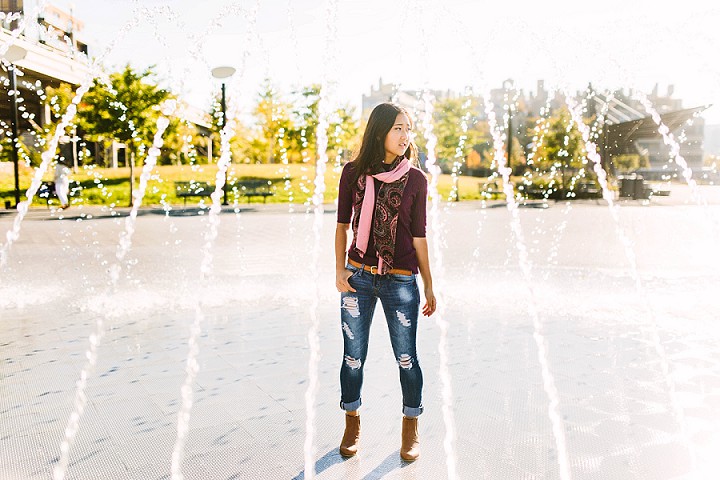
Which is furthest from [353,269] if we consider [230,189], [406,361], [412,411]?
[230,189]

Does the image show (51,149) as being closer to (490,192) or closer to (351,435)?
(351,435)

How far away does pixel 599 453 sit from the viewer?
Result: 3725mm

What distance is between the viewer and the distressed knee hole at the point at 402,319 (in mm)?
3555

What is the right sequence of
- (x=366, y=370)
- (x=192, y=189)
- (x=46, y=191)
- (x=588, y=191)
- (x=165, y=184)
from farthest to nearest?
(x=588, y=191)
(x=165, y=184)
(x=192, y=189)
(x=46, y=191)
(x=366, y=370)

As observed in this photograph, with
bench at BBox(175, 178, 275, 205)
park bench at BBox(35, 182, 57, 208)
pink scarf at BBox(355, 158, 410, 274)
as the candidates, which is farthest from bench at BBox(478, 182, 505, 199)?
pink scarf at BBox(355, 158, 410, 274)

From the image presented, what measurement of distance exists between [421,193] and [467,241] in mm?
11828

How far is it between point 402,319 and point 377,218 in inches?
22.5

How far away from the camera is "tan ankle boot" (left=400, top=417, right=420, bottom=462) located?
12.0ft

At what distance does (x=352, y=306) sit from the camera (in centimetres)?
360

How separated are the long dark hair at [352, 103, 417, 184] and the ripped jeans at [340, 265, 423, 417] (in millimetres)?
565

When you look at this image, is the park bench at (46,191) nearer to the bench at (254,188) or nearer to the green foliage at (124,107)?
the green foliage at (124,107)

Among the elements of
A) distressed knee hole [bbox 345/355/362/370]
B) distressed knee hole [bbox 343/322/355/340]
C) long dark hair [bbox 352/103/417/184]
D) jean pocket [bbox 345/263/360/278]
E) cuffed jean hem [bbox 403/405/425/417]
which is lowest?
cuffed jean hem [bbox 403/405/425/417]

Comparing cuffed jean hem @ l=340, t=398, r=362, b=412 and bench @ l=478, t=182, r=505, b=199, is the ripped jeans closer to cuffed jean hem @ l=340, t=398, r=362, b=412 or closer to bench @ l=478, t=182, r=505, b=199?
cuffed jean hem @ l=340, t=398, r=362, b=412

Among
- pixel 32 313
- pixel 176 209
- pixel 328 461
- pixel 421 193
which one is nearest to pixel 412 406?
pixel 328 461
